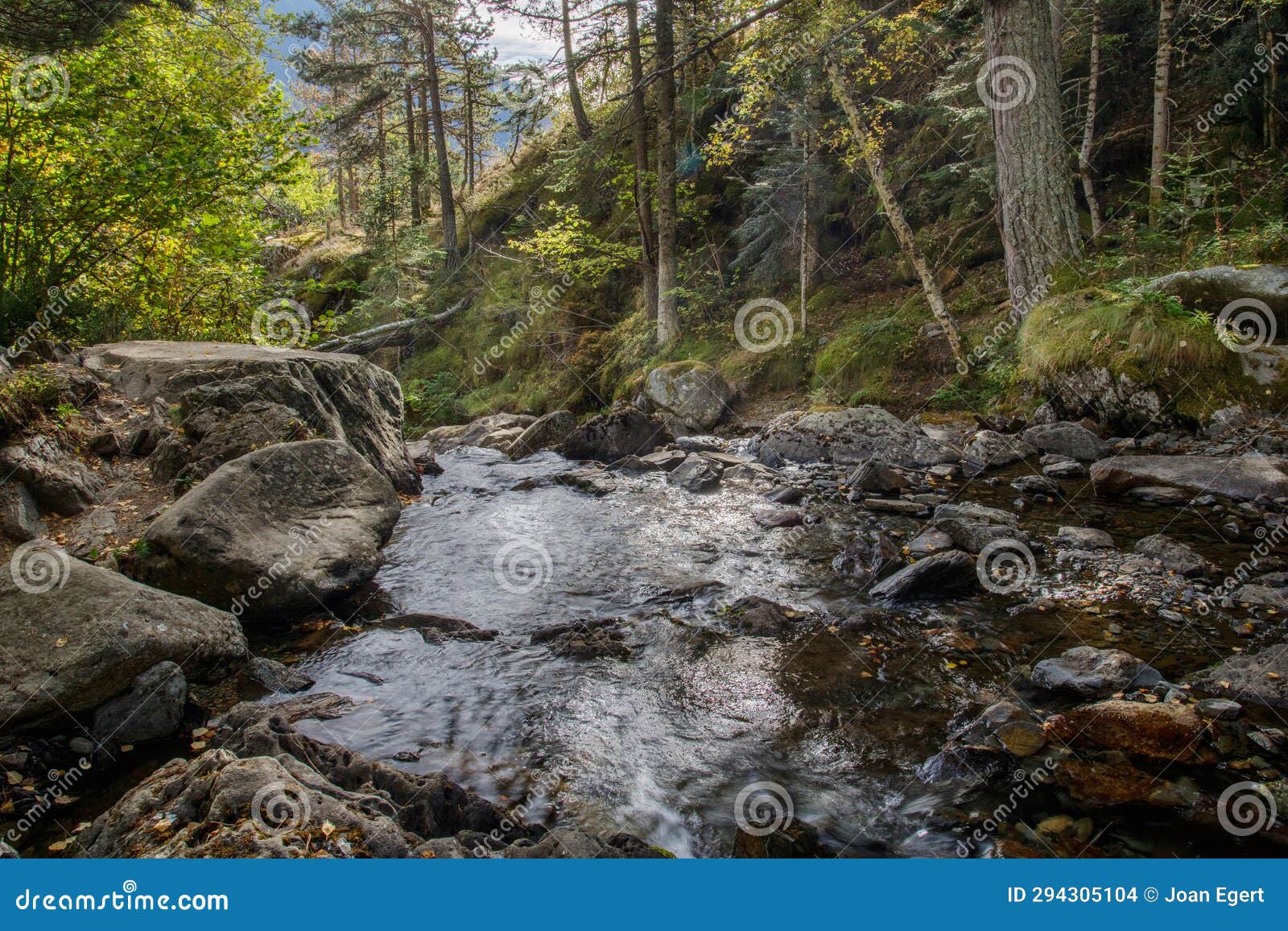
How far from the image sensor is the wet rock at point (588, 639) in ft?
16.1

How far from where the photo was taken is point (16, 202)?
7281 mm

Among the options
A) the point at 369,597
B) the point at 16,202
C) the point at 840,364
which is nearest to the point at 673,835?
the point at 369,597

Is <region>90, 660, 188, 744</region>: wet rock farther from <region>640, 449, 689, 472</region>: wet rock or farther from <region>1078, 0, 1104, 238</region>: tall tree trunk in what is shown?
<region>1078, 0, 1104, 238</region>: tall tree trunk

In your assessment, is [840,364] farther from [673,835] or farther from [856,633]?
[673,835]

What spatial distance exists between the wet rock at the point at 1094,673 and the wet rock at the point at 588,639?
2.73 m

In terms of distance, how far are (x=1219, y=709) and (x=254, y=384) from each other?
8.90 meters

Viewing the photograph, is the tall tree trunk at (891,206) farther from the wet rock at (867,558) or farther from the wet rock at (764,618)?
the wet rock at (764,618)

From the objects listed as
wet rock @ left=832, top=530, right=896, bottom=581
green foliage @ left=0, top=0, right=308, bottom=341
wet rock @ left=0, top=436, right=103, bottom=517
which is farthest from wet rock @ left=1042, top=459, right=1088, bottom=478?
green foliage @ left=0, top=0, right=308, bottom=341

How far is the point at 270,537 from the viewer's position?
5.56 metres

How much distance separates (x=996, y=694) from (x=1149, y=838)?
3.83 ft

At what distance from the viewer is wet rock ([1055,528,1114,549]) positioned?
5.70m

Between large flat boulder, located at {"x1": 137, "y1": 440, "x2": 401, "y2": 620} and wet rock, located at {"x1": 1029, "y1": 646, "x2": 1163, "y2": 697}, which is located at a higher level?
large flat boulder, located at {"x1": 137, "y1": 440, "x2": 401, "y2": 620}

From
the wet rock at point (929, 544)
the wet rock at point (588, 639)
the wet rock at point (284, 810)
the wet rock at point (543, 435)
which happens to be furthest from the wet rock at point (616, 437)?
the wet rock at point (284, 810)

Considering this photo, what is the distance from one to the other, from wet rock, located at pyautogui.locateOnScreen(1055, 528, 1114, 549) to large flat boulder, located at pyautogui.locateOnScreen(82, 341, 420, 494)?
25.9 feet
